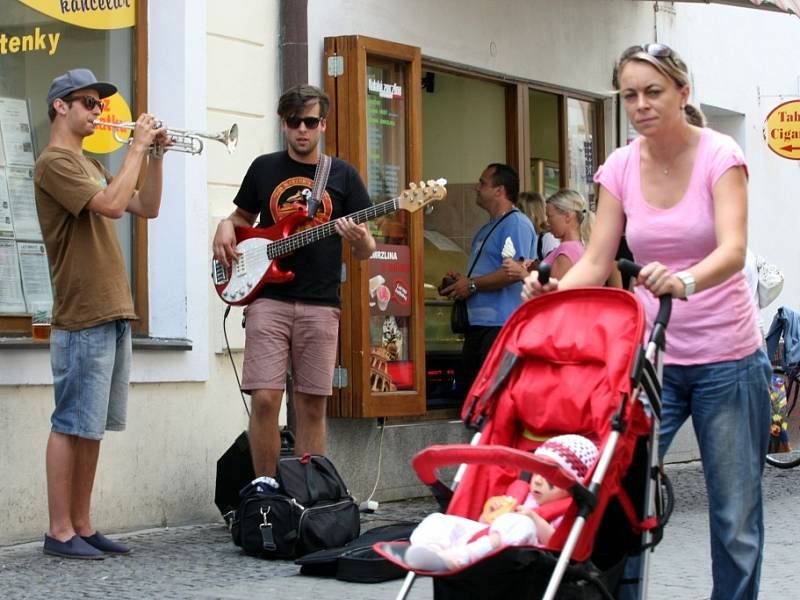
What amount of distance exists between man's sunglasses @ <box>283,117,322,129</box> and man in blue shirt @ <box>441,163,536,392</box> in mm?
2368

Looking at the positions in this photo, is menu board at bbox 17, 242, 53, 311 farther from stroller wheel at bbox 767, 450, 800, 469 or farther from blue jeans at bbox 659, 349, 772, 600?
stroller wheel at bbox 767, 450, 800, 469

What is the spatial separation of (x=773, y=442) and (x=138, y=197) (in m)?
6.77

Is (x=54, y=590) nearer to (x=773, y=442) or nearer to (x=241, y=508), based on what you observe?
(x=241, y=508)

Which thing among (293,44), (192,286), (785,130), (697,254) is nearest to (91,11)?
(293,44)

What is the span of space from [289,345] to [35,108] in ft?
5.98

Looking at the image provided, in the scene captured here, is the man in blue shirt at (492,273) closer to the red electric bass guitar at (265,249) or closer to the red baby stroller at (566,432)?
the red electric bass guitar at (265,249)

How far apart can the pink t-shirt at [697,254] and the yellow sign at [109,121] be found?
4299 mm

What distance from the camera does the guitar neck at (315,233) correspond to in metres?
7.71

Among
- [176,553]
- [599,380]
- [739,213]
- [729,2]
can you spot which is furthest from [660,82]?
[729,2]

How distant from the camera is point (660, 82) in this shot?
183 inches

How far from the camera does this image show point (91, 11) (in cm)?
846

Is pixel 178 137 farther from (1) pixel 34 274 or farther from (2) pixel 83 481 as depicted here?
(2) pixel 83 481

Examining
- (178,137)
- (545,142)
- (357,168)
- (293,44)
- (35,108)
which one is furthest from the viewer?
(545,142)

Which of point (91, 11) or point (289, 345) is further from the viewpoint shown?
point (91, 11)
